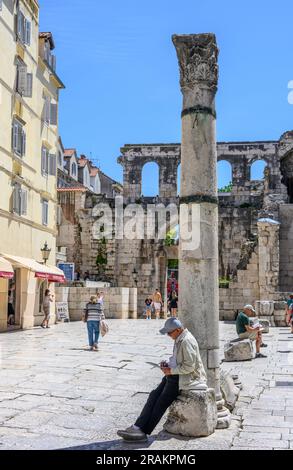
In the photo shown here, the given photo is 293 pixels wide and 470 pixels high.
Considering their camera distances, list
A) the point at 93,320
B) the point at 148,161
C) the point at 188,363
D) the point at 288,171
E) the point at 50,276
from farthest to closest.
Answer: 1. the point at 148,161
2. the point at 288,171
3. the point at 50,276
4. the point at 93,320
5. the point at 188,363

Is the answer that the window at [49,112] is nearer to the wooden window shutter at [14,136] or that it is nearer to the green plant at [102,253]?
the wooden window shutter at [14,136]

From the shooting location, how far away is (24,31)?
2105cm

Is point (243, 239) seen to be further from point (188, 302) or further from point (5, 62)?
point (188, 302)

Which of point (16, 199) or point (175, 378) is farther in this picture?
point (16, 199)

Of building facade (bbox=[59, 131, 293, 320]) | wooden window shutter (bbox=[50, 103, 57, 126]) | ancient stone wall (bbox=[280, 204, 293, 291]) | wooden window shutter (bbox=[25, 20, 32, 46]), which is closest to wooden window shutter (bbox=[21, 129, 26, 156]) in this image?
wooden window shutter (bbox=[25, 20, 32, 46])

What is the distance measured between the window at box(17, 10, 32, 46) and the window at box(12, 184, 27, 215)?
525 centimetres

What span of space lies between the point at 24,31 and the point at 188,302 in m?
17.0

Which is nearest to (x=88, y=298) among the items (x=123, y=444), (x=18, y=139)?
(x=18, y=139)

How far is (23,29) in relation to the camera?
2094 cm

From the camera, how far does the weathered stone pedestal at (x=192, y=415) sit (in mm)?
6270

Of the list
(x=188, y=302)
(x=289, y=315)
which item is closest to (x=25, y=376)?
(x=188, y=302)

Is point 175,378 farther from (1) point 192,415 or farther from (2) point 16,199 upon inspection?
(2) point 16,199

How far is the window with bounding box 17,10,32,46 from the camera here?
67.0 ft

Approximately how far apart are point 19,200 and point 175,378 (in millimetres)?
14873
